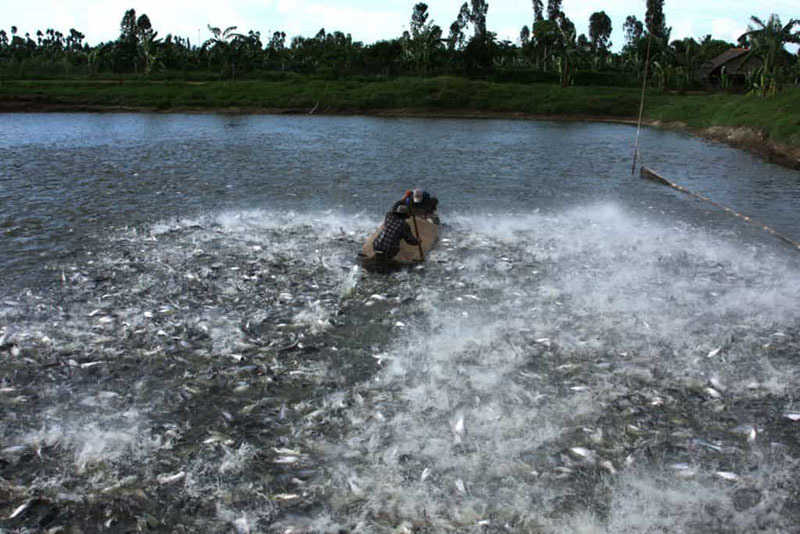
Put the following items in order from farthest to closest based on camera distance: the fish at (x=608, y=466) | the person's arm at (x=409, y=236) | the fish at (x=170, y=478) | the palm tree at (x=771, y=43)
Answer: the palm tree at (x=771, y=43), the person's arm at (x=409, y=236), the fish at (x=608, y=466), the fish at (x=170, y=478)

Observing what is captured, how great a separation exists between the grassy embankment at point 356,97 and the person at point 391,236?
52.0 meters

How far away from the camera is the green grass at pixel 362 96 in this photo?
2569 inches

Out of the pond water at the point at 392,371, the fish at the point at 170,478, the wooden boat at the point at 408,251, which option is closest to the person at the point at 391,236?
the wooden boat at the point at 408,251

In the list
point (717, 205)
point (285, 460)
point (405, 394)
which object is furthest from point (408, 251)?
point (717, 205)

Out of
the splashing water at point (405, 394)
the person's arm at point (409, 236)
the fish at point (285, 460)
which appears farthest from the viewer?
the person's arm at point (409, 236)

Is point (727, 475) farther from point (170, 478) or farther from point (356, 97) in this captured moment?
point (356, 97)

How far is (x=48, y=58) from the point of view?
9656 cm

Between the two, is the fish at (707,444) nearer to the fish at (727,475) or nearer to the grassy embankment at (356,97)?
the fish at (727,475)

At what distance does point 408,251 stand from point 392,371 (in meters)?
5.37

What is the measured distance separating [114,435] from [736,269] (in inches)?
546

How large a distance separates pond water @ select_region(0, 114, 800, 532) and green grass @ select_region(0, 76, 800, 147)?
154 feet

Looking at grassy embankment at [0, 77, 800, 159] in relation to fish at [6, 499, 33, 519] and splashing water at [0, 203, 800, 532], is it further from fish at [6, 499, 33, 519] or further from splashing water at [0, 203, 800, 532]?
fish at [6, 499, 33, 519]

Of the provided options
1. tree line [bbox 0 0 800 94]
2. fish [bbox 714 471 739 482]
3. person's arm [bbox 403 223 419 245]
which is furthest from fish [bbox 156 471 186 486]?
tree line [bbox 0 0 800 94]

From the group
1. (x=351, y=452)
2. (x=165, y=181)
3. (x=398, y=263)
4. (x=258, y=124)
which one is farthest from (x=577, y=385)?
(x=258, y=124)
